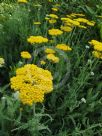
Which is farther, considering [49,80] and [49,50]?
[49,50]

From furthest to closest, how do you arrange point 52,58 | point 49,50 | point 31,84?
1. point 49,50
2. point 52,58
3. point 31,84

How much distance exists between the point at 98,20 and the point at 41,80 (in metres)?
1.91

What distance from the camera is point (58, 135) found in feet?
7.29

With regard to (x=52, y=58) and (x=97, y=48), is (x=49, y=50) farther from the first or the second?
(x=97, y=48)

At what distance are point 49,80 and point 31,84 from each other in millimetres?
97

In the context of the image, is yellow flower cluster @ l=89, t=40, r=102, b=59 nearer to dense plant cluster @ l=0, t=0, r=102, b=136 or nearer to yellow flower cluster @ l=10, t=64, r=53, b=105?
dense plant cluster @ l=0, t=0, r=102, b=136

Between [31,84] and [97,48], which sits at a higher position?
[31,84]

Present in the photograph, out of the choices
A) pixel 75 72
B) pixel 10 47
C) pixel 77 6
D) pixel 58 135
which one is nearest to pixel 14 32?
pixel 10 47

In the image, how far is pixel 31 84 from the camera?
170 centimetres

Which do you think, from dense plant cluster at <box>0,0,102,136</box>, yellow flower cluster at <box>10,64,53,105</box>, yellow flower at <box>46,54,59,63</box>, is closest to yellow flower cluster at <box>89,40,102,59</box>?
dense plant cluster at <box>0,0,102,136</box>

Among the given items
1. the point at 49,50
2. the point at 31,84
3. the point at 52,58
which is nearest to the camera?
the point at 31,84

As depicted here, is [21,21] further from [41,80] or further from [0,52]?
[41,80]

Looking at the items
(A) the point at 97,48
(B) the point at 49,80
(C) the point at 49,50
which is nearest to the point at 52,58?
(C) the point at 49,50

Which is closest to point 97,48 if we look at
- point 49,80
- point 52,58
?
point 52,58
